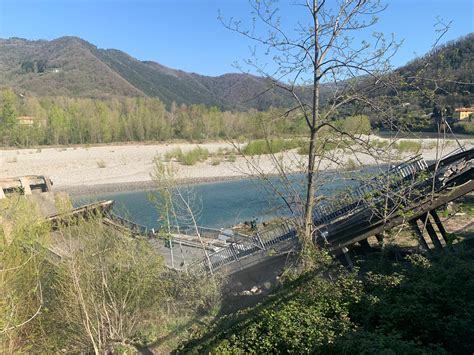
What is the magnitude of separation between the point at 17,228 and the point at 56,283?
1377mm

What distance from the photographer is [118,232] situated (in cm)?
1009

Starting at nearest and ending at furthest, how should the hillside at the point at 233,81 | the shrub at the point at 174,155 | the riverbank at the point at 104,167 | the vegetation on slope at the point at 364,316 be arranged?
the vegetation on slope at the point at 364,316 → the hillside at the point at 233,81 → the riverbank at the point at 104,167 → the shrub at the point at 174,155

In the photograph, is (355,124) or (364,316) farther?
(355,124)

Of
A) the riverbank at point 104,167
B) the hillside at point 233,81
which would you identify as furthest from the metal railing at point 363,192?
the riverbank at point 104,167

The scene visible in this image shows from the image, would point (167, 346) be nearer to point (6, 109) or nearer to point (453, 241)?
point (453, 241)

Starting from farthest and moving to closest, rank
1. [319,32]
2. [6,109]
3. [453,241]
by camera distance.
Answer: [6,109] → [453,241] → [319,32]

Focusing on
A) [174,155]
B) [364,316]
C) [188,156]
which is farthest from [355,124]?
[174,155]

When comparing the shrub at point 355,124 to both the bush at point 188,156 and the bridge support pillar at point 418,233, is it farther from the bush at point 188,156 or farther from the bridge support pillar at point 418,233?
the bush at point 188,156

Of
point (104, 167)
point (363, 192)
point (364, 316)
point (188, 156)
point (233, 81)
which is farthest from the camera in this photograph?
point (233, 81)

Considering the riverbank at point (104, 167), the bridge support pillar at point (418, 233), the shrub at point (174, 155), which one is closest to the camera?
the bridge support pillar at point (418, 233)

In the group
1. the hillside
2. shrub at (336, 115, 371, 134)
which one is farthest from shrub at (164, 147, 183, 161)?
shrub at (336, 115, 371, 134)

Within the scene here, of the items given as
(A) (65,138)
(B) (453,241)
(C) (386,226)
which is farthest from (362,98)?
(A) (65,138)

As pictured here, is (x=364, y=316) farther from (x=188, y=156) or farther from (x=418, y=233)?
(x=188, y=156)

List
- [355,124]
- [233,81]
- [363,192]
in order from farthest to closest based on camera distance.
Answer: [233,81] < [363,192] < [355,124]
